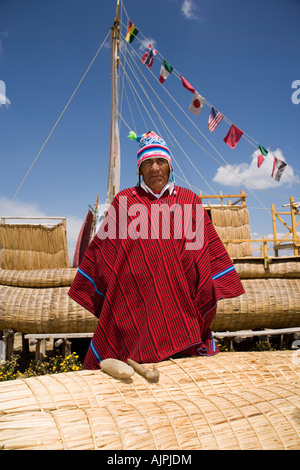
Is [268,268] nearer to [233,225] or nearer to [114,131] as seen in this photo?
[233,225]

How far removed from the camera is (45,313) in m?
5.14

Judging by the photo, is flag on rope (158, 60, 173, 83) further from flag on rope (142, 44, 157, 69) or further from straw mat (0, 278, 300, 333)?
straw mat (0, 278, 300, 333)

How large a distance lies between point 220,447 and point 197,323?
824 millimetres

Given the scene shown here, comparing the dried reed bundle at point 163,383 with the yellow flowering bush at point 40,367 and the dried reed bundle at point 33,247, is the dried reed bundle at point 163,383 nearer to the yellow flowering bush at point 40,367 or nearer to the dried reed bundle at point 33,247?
the yellow flowering bush at point 40,367

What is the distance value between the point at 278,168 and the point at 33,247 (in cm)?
608

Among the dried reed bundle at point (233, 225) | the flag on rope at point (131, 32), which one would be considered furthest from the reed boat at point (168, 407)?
the flag on rope at point (131, 32)

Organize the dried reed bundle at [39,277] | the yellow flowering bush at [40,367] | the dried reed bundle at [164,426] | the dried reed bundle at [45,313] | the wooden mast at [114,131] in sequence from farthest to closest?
the wooden mast at [114,131]
the dried reed bundle at [39,277]
the dried reed bundle at [45,313]
the yellow flowering bush at [40,367]
the dried reed bundle at [164,426]

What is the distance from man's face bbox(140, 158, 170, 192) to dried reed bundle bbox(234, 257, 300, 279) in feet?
13.6

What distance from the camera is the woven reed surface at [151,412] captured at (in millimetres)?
979

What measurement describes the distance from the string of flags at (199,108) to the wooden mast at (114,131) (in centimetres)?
39

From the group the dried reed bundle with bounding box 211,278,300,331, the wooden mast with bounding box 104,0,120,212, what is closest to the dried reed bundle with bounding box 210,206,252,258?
the dried reed bundle with bounding box 211,278,300,331

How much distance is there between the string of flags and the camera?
742cm

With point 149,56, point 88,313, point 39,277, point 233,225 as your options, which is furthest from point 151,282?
point 149,56

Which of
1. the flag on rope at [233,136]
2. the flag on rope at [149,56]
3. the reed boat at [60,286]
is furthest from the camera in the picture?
the flag on rope at [149,56]
